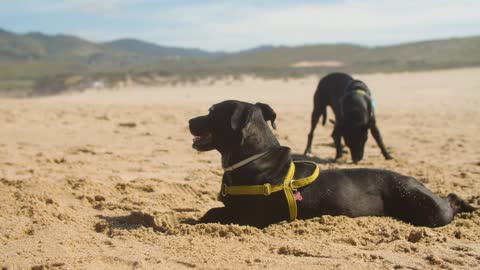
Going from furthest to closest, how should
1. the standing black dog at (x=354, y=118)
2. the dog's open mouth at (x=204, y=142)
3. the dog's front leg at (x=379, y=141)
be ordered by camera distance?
the dog's front leg at (x=379, y=141), the standing black dog at (x=354, y=118), the dog's open mouth at (x=204, y=142)

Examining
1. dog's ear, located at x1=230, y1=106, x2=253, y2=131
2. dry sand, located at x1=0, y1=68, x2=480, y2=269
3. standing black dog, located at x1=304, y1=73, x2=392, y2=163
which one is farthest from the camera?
standing black dog, located at x1=304, y1=73, x2=392, y2=163

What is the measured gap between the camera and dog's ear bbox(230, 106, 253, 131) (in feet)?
17.2

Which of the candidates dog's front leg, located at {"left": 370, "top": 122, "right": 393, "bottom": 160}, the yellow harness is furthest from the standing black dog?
the yellow harness

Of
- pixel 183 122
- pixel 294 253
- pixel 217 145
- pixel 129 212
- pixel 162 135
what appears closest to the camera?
pixel 294 253

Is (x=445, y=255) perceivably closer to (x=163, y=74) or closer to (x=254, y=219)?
(x=254, y=219)

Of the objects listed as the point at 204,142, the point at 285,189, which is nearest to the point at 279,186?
the point at 285,189

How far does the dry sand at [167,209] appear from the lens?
4340mm

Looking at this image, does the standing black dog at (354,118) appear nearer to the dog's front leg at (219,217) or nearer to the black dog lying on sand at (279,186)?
the black dog lying on sand at (279,186)

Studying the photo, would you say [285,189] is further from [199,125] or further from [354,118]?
[354,118]

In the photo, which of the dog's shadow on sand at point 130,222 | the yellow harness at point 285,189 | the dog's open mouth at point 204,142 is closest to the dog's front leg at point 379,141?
the yellow harness at point 285,189

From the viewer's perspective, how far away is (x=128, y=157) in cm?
945

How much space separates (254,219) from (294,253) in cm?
82

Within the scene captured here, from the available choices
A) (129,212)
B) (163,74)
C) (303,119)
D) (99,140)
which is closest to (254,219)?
(129,212)

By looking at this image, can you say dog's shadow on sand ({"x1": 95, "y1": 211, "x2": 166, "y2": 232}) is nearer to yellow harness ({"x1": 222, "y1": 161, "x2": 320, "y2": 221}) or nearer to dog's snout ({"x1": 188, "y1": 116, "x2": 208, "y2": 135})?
yellow harness ({"x1": 222, "y1": 161, "x2": 320, "y2": 221})
